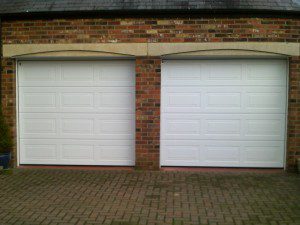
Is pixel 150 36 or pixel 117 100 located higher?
pixel 150 36

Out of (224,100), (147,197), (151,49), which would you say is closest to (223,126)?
(224,100)

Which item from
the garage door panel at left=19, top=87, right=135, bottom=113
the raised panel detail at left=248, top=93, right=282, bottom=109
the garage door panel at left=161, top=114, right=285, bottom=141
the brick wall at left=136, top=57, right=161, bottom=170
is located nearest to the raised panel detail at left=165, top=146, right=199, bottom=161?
the garage door panel at left=161, top=114, right=285, bottom=141

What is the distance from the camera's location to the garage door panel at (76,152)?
A: 334 inches

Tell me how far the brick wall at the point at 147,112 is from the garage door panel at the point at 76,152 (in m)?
0.34

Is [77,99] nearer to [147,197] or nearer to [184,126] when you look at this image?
[184,126]

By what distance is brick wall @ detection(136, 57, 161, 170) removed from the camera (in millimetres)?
8148

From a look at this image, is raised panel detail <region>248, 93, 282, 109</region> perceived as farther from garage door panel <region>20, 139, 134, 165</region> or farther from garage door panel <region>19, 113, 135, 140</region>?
garage door panel <region>20, 139, 134, 165</region>

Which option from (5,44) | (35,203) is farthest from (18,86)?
(35,203)

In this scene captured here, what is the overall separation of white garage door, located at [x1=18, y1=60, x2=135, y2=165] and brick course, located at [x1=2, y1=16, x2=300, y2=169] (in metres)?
0.31

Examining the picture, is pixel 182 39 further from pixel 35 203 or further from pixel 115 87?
pixel 35 203

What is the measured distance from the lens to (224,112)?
27.2ft

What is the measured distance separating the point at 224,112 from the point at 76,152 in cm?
331

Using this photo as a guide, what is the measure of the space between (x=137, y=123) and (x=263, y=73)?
2.83 metres

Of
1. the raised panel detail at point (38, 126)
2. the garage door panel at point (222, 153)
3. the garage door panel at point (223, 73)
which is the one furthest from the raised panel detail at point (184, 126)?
the raised panel detail at point (38, 126)
